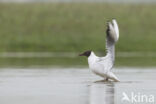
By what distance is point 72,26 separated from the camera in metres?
65.6

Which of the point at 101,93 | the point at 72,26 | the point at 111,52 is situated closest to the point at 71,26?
the point at 72,26

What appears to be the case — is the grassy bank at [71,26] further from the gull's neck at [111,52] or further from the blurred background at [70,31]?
the gull's neck at [111,52]

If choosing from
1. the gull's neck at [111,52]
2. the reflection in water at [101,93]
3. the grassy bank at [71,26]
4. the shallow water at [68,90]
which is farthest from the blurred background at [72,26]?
the reflection in water at [101,93]

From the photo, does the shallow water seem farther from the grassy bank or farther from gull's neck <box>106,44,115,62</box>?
the grassy bank

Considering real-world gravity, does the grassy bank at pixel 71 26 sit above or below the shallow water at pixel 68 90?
above

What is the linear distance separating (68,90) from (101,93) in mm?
1352

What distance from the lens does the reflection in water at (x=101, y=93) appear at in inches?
582

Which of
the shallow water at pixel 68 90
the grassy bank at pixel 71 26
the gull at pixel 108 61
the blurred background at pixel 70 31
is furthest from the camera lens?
the grassy bank at pixel 71 26

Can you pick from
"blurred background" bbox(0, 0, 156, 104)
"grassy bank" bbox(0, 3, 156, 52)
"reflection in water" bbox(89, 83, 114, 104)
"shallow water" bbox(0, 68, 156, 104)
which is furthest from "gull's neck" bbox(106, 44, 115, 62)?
"grassy bank" bbox(0, 3, 156, 52)

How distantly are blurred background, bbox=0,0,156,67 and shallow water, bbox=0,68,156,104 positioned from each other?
3020cm

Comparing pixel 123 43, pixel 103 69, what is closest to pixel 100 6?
pixel 123 43

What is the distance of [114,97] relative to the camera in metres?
15.6

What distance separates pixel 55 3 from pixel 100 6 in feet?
17.1

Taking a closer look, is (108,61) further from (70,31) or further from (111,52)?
(70,31)
